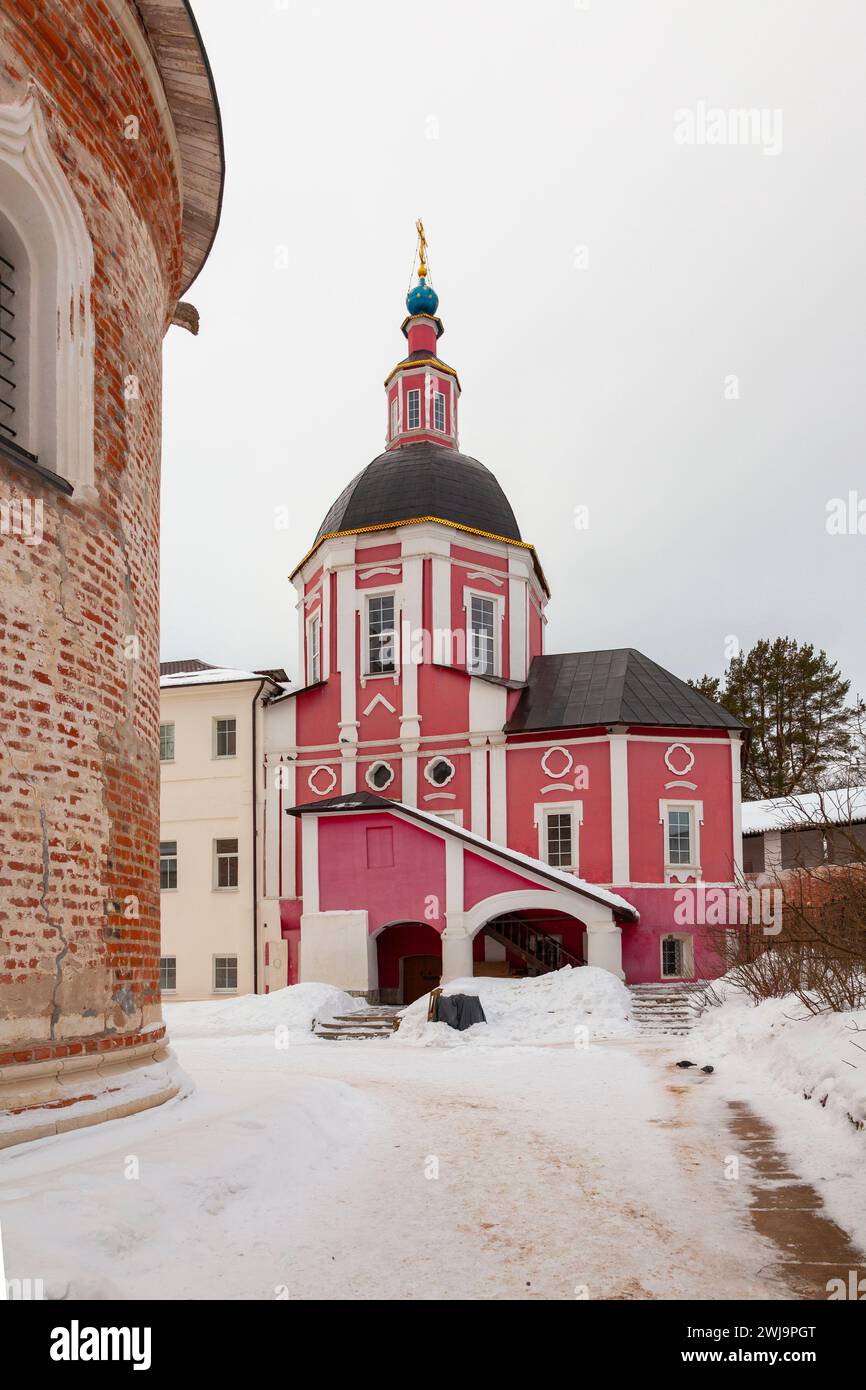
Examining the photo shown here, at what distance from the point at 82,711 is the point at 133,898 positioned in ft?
4.13

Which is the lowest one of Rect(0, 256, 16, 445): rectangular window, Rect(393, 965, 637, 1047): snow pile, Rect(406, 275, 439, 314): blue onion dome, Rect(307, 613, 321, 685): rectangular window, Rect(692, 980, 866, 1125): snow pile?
Rect(393, 965, 637, 1047): snow pile

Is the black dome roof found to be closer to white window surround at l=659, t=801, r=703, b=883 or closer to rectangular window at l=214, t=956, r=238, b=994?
white window surround at l=659, t=801, r=703, b=883

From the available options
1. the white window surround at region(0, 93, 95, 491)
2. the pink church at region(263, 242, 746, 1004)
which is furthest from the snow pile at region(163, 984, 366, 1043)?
the white window surround at region(0, 93, 95, 491)

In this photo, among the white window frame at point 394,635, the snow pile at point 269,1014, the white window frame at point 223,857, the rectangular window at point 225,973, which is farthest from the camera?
the white window frame at point 223,857

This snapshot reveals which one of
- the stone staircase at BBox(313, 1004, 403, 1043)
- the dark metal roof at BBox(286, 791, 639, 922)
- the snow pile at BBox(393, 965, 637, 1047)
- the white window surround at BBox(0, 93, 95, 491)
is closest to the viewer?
the white window surround at BBox(0, 93, 95, 491)

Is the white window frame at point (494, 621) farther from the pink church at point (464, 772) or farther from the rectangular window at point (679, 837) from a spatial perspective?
the rectangular window at point (679, 837)

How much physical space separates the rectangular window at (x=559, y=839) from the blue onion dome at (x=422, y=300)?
1667 centimetres

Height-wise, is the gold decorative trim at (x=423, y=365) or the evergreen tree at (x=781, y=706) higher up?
the gold decorative trim at (x=423, y=365)

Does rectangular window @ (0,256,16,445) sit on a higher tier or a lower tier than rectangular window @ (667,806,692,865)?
higher

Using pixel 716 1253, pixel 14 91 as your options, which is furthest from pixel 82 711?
pixel 716 1253

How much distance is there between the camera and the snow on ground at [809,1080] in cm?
631

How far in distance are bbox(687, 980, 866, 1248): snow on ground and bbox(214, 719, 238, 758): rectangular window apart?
14.5 metres

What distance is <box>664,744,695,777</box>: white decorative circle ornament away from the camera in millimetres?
23156

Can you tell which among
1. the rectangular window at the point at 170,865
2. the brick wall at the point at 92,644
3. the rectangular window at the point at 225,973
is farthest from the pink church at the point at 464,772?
the brick wall at the point at 92,644
